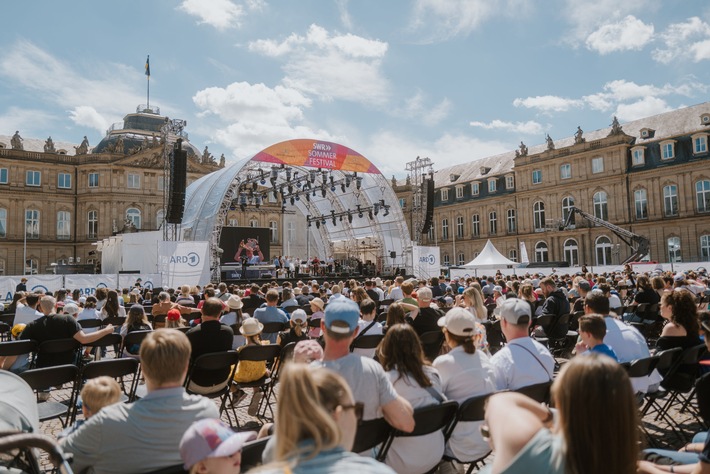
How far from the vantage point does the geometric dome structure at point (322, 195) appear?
1029 inches

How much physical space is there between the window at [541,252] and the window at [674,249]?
9.74 metres

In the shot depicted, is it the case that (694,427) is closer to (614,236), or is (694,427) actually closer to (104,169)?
(614,236)

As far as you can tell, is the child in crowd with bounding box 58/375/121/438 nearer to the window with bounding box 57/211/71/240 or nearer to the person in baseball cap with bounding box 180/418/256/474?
the person in baseball cap with bounding box 180/418/256/474

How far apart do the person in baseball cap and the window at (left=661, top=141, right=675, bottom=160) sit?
46115 millimetres

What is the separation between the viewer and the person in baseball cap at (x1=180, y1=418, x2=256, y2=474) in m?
2.02

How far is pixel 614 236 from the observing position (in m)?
41.3

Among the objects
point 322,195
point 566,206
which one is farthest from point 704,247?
point 322,195

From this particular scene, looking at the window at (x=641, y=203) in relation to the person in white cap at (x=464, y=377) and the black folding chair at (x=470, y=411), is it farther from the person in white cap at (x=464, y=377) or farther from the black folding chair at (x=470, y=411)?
the black folding chair at (x=470, y=411)

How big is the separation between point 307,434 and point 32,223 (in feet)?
172

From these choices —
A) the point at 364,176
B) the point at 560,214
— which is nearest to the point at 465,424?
the point at 364,176

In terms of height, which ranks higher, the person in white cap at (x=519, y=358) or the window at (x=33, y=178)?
the window at (x=33, y=178)

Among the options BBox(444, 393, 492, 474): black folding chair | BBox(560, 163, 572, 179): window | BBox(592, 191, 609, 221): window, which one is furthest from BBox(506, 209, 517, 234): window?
BBox(444, 393, 492, 474): black folding chair

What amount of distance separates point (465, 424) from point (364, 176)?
27.8m

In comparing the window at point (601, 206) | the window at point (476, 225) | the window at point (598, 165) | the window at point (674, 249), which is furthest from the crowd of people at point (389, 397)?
the window at point (476, 225)
